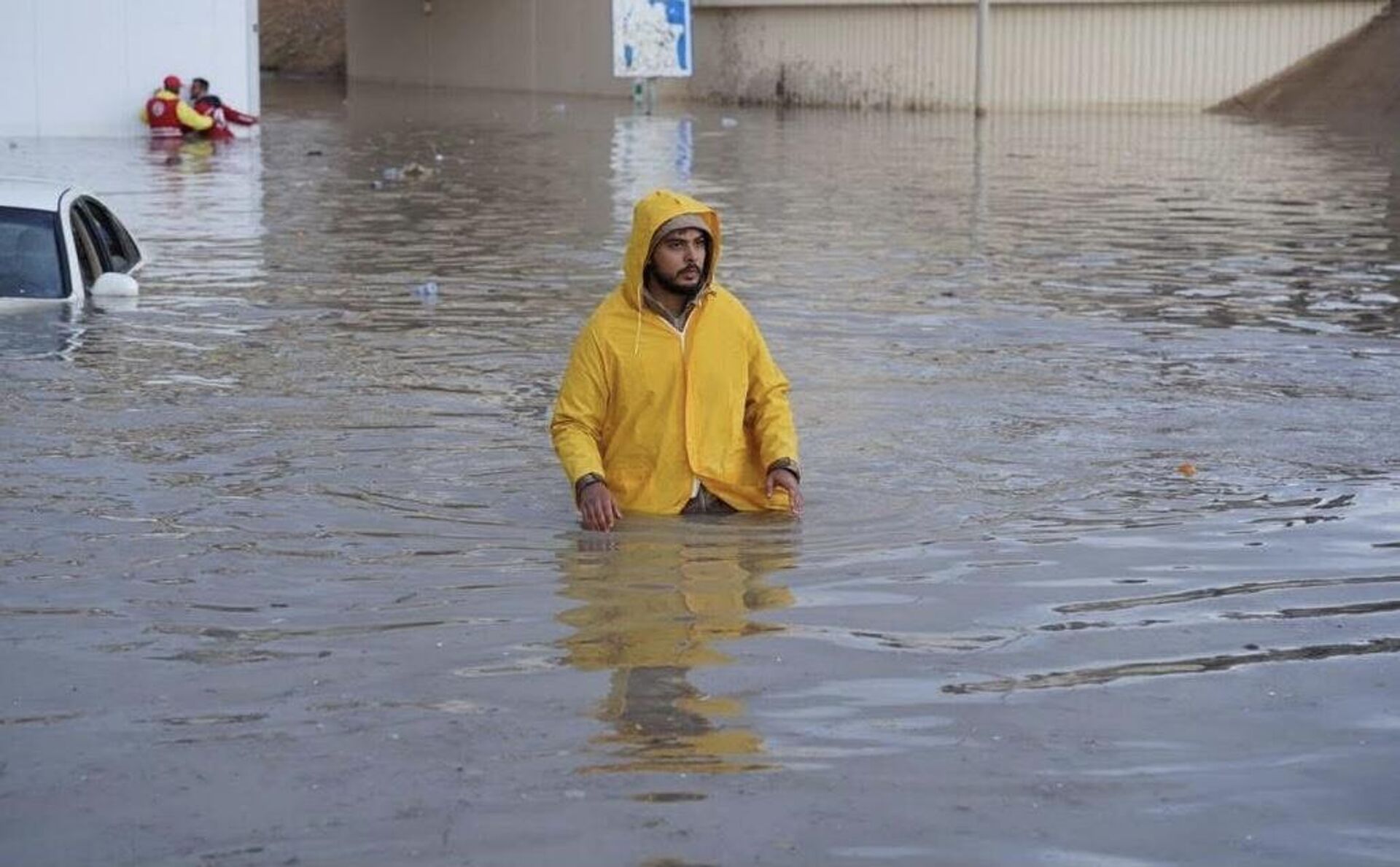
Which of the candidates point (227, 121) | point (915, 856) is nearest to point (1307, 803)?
point (915, 856)

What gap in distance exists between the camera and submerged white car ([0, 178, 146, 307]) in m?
13.5

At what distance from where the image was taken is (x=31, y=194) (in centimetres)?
1366

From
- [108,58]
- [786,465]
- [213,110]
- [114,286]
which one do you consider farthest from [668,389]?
[108,58]

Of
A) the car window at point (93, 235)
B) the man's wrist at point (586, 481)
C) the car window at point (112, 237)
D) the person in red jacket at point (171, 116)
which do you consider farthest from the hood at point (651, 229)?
the person in red jacket at point (171, 116)

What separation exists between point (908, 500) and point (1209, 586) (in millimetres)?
1853

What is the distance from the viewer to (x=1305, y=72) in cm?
4244

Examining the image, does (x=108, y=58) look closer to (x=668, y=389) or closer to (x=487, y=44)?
(x=487, y=44)

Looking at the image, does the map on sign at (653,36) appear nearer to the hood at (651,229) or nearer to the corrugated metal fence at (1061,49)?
the corrugated metal fence at (1061,49)

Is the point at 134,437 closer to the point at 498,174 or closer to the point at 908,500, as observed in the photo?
the point at 908,500

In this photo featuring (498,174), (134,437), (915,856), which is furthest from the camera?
(498,174)

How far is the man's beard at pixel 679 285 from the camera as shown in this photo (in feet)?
25.3

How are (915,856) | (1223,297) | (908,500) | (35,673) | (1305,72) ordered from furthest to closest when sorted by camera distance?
1. (1305,72)
2. (1223,297)
3. (908,500)
4. (35,673)
5. (915,856)

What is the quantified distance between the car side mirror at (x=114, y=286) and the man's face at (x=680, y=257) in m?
7.29

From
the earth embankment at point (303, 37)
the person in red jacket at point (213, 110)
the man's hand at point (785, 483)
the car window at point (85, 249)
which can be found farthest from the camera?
the earth embankment at point (303, 37)
